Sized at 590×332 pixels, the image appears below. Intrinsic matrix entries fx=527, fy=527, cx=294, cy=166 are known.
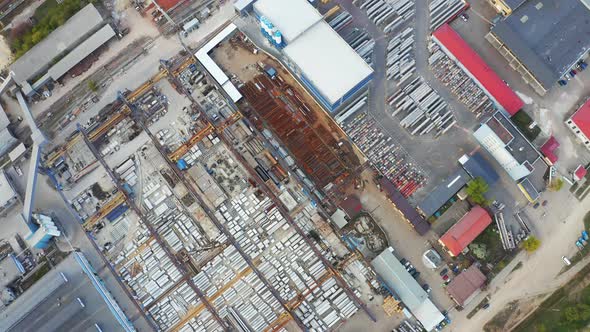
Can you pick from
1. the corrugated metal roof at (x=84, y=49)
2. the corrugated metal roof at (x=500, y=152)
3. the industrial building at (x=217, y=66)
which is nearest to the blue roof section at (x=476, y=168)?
the corrugated metal roof at (x=500, y=152)

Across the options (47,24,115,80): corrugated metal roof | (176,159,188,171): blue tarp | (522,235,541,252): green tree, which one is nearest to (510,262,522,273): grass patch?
(522,235,541,252): green tree

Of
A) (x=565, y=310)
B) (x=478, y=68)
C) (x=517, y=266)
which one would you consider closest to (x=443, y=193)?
(x=517, y=266)

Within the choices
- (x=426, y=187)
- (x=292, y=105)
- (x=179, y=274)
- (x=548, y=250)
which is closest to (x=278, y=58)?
(x=292, y=105)

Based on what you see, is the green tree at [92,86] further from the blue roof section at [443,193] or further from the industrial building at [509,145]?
the industrial building at [509,145]

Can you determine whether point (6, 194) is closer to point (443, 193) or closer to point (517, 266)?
point (443, 193)

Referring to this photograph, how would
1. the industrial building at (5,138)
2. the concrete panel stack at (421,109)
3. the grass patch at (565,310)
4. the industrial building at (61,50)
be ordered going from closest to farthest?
the grass patch at (565,310) → the concrete panel stack at (421,109) → the industrial building at (5,138) → the industrial building at (61,50)

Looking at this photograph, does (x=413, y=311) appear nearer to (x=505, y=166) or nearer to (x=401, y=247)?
(x=401, y=247)
